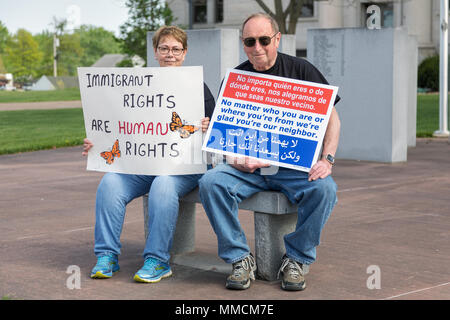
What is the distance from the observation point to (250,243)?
6.36 metres

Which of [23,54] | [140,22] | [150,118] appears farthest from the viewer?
[23,54]

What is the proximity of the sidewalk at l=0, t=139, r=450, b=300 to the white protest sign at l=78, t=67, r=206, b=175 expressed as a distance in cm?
75

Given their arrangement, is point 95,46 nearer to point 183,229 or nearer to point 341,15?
point 341,15

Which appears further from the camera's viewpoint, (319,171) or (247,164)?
(247,164)

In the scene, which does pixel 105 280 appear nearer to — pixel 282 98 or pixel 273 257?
pixel 273 257

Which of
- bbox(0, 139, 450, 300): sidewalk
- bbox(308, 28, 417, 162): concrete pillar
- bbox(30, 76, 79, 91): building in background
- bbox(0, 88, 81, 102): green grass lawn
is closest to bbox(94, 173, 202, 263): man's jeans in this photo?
bbox(0, 139, 450, 300): sidewalk

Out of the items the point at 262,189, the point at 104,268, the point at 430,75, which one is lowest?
the point at 104,268

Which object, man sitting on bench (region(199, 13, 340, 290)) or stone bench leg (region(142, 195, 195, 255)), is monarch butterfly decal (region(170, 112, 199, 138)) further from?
stone bench leg (region(142, 195, 195, 255))

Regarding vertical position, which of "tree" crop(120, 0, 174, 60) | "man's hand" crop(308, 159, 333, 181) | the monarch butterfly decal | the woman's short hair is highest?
"tree" crop(120, 0, 174, 60)

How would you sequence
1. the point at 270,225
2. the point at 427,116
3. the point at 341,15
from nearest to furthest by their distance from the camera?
the point at 270,225
the point at 427,116
the point at 341,15

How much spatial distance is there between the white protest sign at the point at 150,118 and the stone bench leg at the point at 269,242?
590mm

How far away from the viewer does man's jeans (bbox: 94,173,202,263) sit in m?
5.12

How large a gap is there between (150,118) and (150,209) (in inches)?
25.2

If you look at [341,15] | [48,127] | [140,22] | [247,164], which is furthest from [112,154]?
[341,15]
